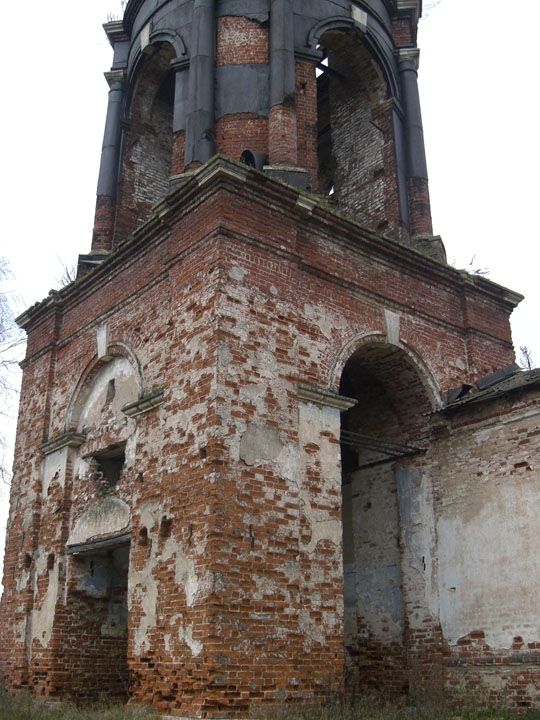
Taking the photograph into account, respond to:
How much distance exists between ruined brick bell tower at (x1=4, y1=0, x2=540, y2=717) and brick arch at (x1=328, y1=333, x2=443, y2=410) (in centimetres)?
4

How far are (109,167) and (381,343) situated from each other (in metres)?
5.41

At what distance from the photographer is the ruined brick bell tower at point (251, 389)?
7672 mm

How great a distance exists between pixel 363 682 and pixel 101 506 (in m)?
3.99

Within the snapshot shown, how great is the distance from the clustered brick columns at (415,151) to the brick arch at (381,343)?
2173 millimetres

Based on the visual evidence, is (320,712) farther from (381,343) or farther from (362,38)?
(362,38)

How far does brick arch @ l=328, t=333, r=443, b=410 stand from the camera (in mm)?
9023

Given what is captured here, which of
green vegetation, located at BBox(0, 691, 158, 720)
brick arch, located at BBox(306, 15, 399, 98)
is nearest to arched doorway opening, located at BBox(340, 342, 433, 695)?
green vegetation, located at BBox(0, 691, 158, 720)

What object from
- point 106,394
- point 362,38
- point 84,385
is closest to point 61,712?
point 106,394

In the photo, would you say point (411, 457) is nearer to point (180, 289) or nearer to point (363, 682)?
point (363, 682)

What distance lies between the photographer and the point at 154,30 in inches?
476

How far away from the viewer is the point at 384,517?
10500 mm

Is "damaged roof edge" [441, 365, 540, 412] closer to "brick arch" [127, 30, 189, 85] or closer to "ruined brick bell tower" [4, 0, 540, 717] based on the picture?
"ruined brick bell tower" [4, 0, 540, 717]

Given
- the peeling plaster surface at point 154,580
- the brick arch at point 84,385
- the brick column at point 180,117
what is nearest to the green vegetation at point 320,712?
the peeling plaster surface at point 154,580

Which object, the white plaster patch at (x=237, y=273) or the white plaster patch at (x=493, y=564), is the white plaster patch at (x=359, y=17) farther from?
the white plaster patch at (x=493, y=564)
